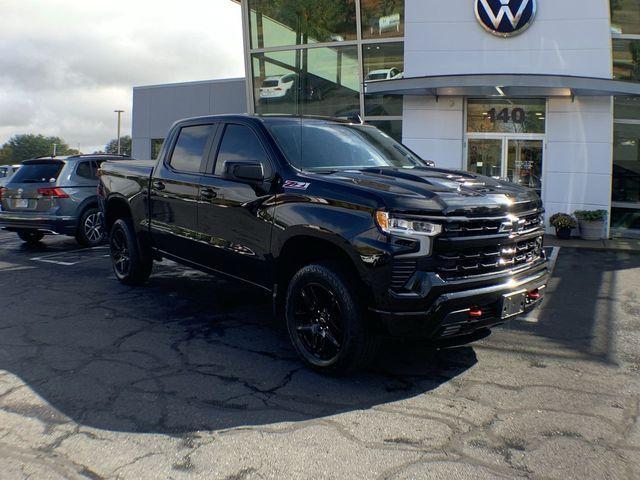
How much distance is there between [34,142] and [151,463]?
120630mm

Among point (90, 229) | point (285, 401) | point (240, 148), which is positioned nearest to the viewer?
point (285, 401)

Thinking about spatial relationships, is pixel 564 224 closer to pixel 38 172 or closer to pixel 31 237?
pixel 38 172

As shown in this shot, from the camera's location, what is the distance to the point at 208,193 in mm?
5492

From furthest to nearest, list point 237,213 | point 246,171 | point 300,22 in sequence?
point 300,22 < point 237,213 < point 246,171

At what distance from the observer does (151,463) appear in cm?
313

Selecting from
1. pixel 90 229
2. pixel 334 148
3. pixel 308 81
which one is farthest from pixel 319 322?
pixel 308 81

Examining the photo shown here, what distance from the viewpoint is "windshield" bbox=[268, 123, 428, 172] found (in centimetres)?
496

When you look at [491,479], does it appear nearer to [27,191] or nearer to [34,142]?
[27,191]

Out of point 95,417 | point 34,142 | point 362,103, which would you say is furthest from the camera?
point 34,142

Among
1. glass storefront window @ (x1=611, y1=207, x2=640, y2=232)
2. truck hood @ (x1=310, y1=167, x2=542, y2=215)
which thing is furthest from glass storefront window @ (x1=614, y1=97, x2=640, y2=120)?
truck hood @ (x1=310, y1=167, x2=542, y2=215)

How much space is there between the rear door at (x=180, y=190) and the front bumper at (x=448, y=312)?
2.60 m

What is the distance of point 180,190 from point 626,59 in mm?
12297

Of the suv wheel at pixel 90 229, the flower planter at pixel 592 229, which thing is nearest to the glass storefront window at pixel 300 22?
the flower planter at pixel 592 229

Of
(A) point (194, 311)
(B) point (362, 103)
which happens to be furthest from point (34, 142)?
(A) point (194, 311)
